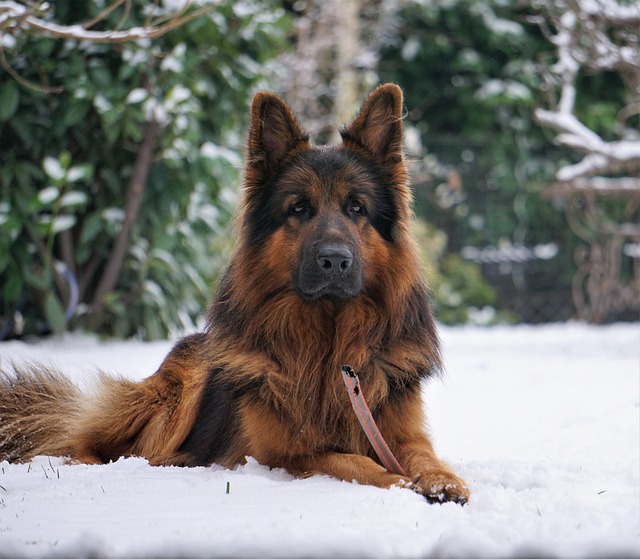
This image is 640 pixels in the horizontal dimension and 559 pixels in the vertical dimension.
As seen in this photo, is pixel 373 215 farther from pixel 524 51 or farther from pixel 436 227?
pixel 524 51

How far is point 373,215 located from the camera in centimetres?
372

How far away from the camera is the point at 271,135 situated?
3.86 metres

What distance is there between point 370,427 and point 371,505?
0.58 metres

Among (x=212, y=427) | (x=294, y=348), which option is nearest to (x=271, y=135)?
(x=294, y=348)

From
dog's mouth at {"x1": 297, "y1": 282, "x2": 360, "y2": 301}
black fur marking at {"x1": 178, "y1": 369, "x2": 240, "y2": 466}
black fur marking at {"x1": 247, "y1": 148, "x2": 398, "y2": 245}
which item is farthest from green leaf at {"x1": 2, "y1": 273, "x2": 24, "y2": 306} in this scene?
dog's mouth at {"x1": 297, "y1": 282, "x2": 360, "y2": 301}

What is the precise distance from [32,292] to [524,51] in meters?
9.57

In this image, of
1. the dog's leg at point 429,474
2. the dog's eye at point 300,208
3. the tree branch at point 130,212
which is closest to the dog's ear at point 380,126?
the dog's eye at point 300,208

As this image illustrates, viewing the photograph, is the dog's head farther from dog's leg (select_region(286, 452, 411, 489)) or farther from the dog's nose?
dog's leg (select_region(286, 452, 411, 489))

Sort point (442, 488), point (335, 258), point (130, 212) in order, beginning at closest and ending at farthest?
point (442, 488), point (335, 258), point (130, 212)

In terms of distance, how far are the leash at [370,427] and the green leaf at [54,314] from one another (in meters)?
4.64

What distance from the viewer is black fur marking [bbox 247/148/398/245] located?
371 cm

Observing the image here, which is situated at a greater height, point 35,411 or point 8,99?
point 8,99

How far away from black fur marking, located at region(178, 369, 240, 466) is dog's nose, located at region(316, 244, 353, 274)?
729mm

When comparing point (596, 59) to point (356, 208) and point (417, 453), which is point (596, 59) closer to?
point (356, 208)
